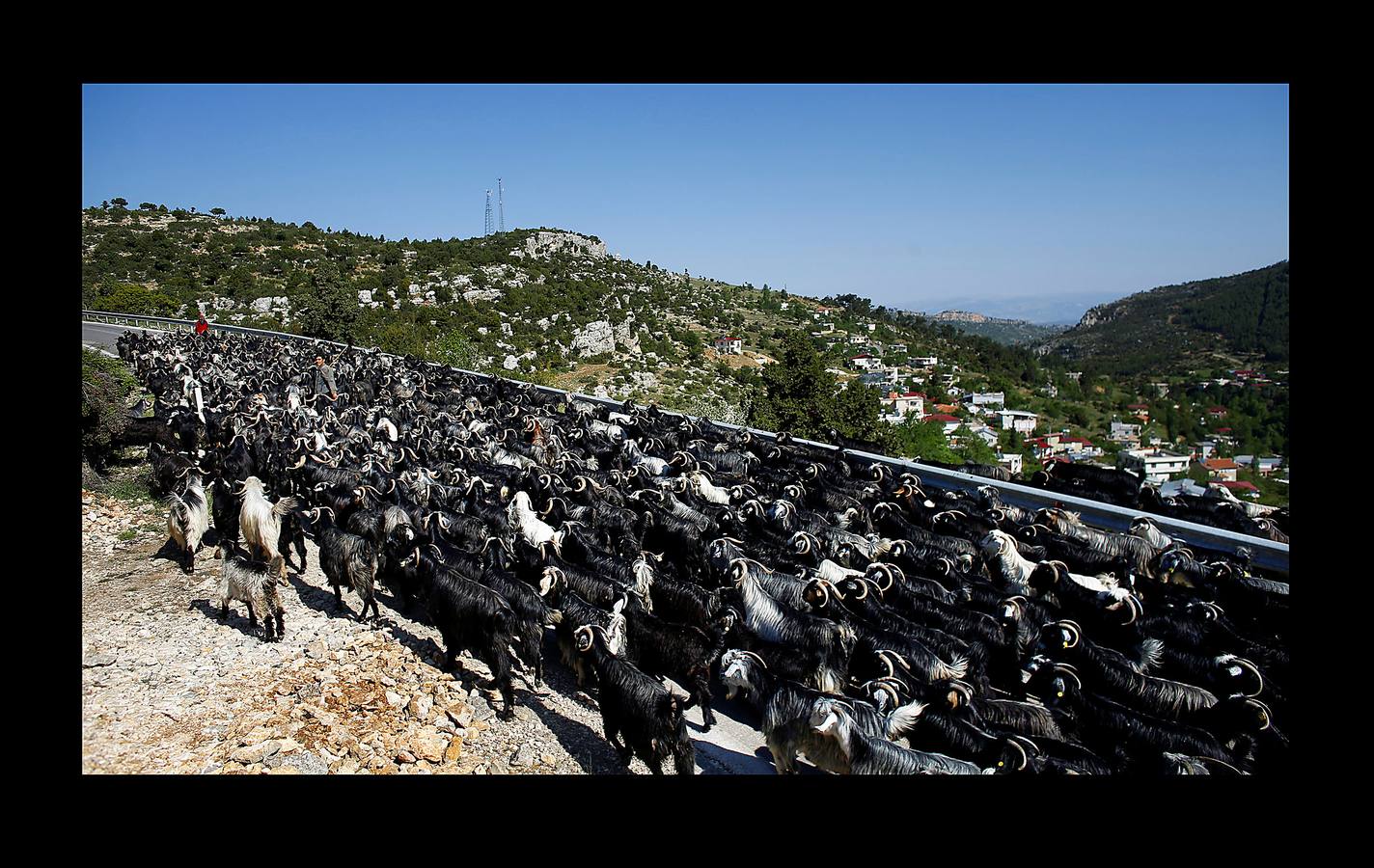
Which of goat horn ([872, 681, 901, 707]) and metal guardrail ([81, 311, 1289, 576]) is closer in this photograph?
goat horn ([872, 681, 901, 707])

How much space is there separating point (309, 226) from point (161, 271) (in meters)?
22.4

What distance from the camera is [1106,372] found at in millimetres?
96562

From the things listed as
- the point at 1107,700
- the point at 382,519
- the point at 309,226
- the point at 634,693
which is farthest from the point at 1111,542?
the point at 309,226

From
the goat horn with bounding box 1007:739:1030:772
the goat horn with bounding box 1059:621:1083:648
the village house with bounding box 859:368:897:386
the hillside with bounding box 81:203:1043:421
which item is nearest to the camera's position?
the goat horn with bounding box 1007:739:1030:772

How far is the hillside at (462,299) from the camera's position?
133 ft

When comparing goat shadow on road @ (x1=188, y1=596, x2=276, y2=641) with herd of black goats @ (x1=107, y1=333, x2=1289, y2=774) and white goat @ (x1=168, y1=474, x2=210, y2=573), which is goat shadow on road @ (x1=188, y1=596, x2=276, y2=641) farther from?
white goat @ (x1=168, y1=474, x2=210, y2=573)

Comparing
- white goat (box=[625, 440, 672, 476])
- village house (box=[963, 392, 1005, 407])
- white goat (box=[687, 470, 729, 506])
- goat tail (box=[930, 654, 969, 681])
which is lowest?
goat tail (box=[930, 654, 969, 681])

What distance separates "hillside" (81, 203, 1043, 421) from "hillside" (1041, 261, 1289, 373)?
39433 mm

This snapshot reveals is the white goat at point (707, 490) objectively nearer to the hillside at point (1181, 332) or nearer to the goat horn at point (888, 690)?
the goat horn at point (888, 690)

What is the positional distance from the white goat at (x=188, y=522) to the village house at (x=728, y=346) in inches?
1955

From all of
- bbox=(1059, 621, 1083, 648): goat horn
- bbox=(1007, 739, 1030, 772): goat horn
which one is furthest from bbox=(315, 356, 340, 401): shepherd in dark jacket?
bbox=(1007, 739, 1030, 772): goat horn

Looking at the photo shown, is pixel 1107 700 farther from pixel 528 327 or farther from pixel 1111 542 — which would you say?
pixel 528 327

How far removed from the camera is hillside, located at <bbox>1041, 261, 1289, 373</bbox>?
81062 millimetres
